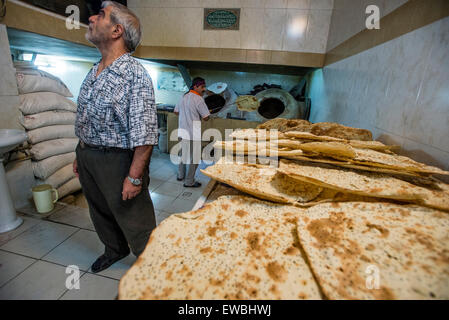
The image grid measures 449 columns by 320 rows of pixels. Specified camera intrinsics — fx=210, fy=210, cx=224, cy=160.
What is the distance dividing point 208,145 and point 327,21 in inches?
120

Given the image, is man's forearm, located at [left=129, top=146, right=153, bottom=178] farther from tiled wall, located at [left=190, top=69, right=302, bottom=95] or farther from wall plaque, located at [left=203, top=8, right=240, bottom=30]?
tiled wall, located at [left=190, top=69, right=302, bottom=95]

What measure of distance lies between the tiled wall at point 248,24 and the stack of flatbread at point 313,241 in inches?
131

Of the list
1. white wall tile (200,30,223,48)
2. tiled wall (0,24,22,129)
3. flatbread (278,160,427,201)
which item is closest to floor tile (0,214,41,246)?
tiled wall (0,24,22,129)

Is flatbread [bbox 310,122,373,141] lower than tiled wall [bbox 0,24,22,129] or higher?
lower

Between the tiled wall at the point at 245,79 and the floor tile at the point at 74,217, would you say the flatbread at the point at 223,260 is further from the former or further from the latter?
the tiled wall at the point at 245,79

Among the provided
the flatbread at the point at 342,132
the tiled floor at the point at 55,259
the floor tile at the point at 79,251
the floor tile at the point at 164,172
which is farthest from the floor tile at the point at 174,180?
the flatbread at the point at 342,132

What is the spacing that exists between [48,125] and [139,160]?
2.24 m

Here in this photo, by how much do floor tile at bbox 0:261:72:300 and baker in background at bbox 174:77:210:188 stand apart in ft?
6.49

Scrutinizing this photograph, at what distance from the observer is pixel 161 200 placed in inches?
116

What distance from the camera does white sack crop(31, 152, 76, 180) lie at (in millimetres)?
2535

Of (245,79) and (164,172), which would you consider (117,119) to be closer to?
(164,172)

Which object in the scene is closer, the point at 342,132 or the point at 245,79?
the point at 342,132

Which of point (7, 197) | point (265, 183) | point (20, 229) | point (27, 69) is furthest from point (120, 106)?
point (27, 69)
